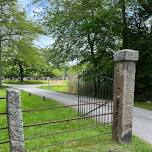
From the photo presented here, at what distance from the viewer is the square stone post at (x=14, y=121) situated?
8234 millimetres

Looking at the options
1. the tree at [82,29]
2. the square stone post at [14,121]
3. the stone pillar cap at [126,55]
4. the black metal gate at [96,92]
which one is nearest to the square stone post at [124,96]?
the stone pillar cap at [126,55]

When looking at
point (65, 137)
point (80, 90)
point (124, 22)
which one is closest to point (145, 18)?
point (124, 22)

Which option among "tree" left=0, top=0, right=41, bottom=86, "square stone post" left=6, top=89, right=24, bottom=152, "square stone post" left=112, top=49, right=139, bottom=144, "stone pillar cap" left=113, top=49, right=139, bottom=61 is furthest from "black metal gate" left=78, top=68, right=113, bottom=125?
"tree" left=0, top=0, right=41, bottom=86

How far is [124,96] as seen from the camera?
34.8ft

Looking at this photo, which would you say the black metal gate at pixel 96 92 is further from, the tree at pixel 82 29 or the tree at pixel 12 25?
the tree at pixel 12 25

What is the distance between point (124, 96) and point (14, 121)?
11.2 feet

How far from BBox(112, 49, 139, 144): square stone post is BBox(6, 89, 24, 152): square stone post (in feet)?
10.4

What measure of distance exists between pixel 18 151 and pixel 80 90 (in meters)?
7.90

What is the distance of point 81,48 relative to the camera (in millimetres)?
33219

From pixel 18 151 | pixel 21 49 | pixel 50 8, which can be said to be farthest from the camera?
pixel 21 49

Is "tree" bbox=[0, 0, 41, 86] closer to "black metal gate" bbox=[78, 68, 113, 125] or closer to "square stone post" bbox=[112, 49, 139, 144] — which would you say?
"black metal gate" bbox=[78, 68, 113, 125]

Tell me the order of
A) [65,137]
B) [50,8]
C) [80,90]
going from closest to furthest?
1. [65,137]
2. [80,90]
3. [50,8]

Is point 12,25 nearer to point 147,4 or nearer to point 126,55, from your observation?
point 147,4

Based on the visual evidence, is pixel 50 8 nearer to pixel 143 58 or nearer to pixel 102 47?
pixel 102 47
